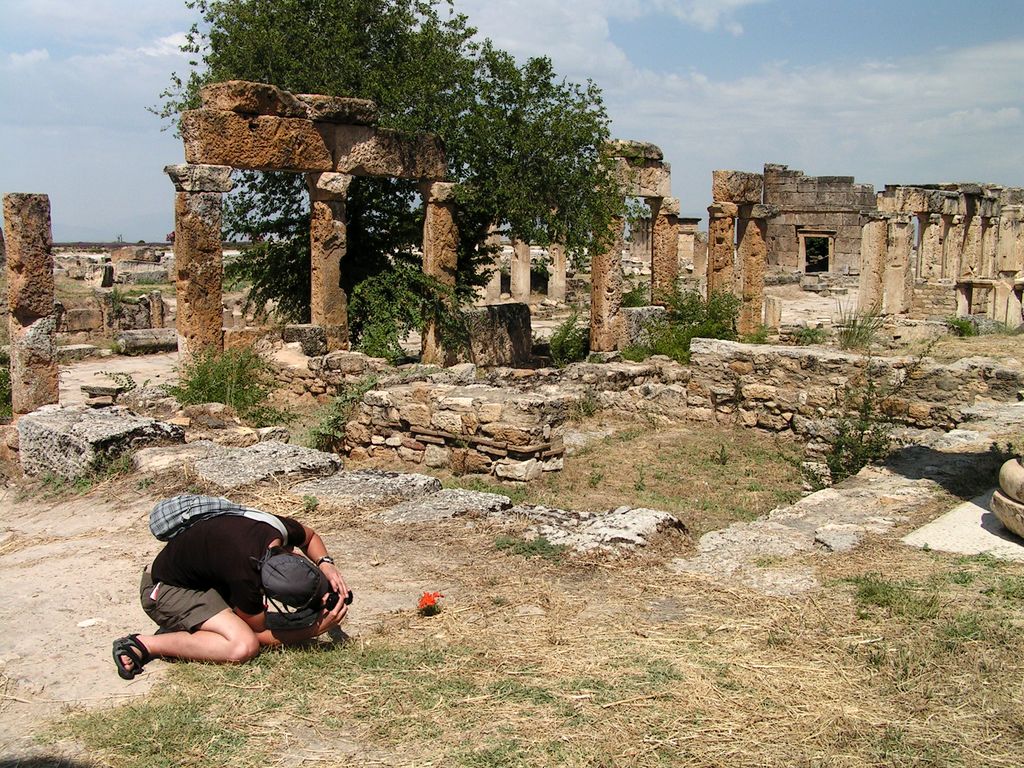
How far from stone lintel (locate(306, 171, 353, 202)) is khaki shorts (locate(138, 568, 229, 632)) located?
10875 mm

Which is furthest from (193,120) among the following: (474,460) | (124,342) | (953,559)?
(953,559)

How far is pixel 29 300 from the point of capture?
39.8ft

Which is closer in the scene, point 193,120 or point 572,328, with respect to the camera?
point 193,120

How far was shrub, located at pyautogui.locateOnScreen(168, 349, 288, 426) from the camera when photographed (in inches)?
475

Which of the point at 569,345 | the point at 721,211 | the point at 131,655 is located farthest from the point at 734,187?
the point at 131,655

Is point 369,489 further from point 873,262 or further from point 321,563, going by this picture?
point 873,262

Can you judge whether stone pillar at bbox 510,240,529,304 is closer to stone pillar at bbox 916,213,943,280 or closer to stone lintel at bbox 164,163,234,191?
stone pillar at bbox 916,213,943,280

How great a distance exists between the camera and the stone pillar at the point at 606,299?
676 inches

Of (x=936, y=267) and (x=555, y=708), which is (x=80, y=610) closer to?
(x=555, y=708)

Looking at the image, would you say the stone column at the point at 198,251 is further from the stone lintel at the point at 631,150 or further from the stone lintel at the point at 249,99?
the stone lintel at the point at 631,150

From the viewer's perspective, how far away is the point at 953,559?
5773 mm

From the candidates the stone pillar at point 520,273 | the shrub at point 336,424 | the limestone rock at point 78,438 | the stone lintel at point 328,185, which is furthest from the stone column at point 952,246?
the limestone rock at point 78,438

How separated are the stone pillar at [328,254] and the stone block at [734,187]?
7.84m

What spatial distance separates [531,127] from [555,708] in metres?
12.2
